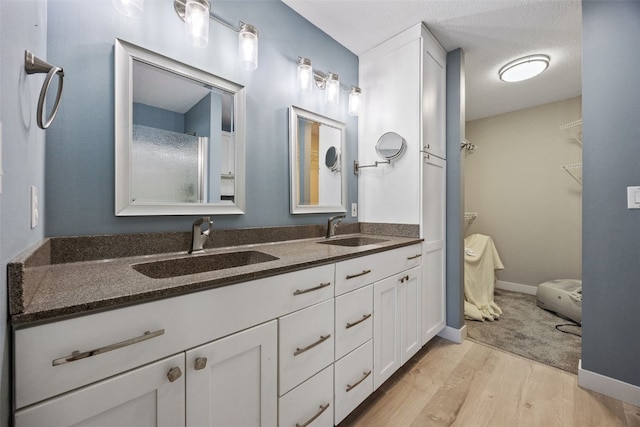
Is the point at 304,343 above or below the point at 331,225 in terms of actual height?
below

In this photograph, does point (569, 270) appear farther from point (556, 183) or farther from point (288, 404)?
point (288, 404)

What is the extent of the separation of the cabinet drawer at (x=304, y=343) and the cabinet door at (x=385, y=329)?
1.24 feet

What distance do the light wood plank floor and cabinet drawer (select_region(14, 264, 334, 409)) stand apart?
0.94m

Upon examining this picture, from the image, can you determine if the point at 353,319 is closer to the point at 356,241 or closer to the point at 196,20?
the point at 356,241

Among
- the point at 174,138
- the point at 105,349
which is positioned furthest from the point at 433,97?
the point at 105,349

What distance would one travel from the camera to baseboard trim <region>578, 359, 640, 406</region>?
146cm

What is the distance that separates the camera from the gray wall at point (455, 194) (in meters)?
2.22

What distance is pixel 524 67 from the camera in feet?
7.83

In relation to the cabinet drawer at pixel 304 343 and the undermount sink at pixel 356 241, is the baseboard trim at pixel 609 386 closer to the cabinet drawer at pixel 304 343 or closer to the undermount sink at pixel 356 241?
the undermount sink at pixel 356 241

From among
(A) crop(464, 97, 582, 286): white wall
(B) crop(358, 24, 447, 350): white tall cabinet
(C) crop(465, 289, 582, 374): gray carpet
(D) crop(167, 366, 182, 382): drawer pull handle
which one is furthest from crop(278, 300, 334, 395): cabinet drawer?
(A) crop(464, 97, 582, 286): white wall

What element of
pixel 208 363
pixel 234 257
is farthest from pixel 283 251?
pixel 208 363

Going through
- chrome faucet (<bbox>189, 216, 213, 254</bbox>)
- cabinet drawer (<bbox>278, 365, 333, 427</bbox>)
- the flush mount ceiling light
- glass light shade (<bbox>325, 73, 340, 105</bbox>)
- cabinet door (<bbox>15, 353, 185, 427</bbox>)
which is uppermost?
the flush mount ceiling light

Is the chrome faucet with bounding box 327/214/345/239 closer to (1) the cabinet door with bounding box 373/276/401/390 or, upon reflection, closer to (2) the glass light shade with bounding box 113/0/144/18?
(1) the cabinet door with bounding box 373/276/401/390

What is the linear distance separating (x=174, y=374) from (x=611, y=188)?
90.1 inches
